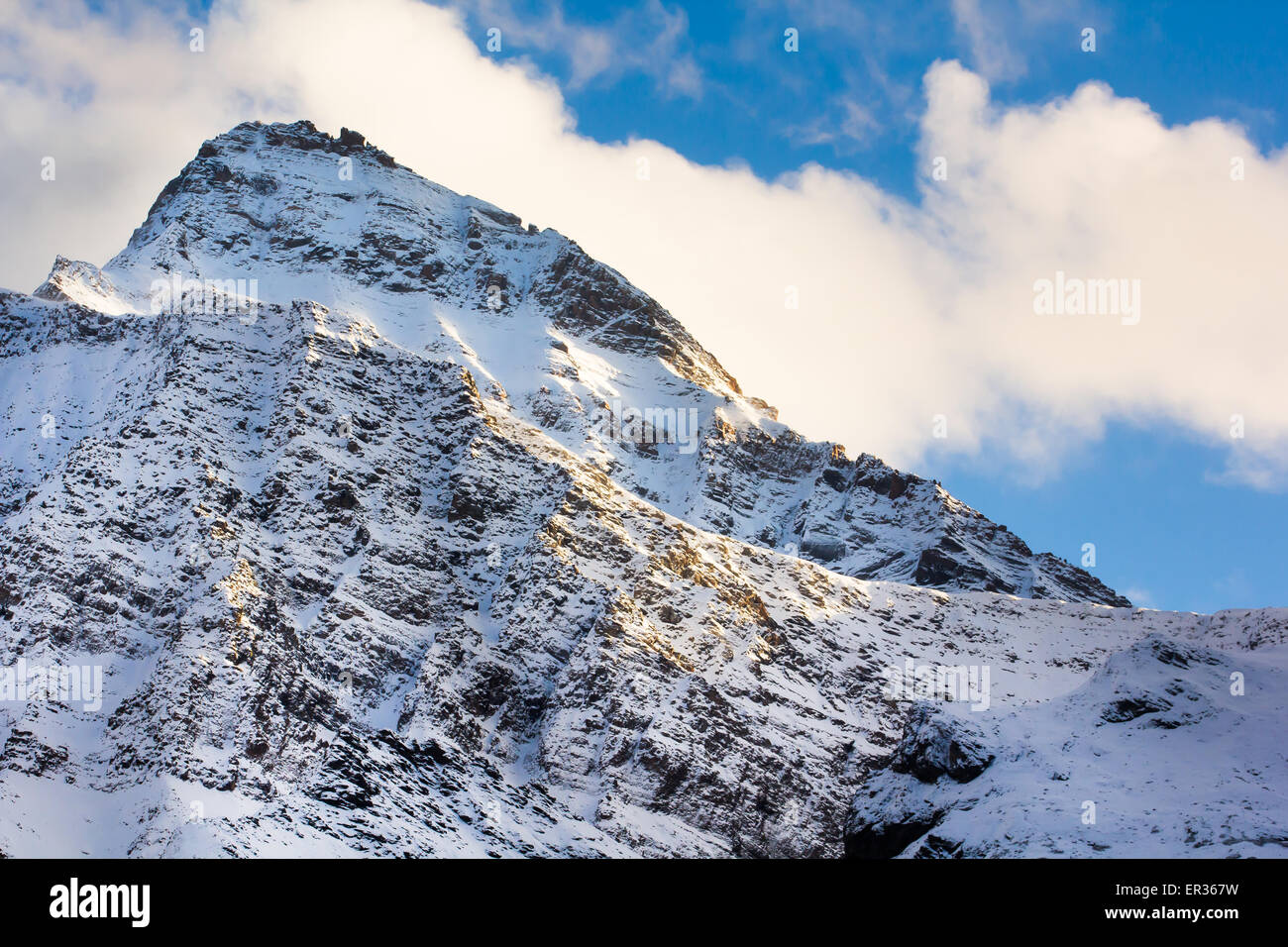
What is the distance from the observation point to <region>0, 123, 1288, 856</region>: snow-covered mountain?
118m

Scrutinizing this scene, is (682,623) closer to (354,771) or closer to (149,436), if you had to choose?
(354,771)

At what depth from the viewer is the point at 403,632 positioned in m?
142

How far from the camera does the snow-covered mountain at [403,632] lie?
4648 inches

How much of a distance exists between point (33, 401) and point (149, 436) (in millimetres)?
28097

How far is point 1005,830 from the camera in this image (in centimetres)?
10600
